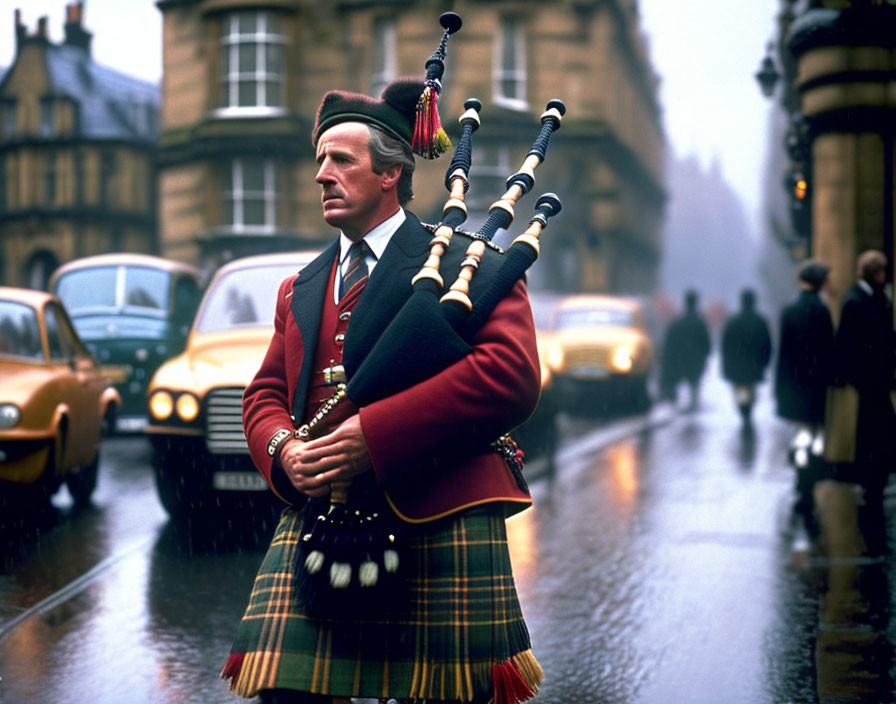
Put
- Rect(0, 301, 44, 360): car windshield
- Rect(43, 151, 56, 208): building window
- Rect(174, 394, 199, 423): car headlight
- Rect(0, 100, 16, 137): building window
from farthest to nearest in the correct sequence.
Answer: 1. Rect(0, 100, 16, 137): building window
2. Rect(43, 151, 56, 208): building window
3. Rect(0, 301, 44, 360): car windshield
4. Rect(174, 394, 199, 423): car headlight

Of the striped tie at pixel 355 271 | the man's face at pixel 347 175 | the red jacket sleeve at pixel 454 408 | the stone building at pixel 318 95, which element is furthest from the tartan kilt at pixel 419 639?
the stone building at pixel 318 95

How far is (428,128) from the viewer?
3.36 m

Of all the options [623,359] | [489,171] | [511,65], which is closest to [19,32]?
[511,65]

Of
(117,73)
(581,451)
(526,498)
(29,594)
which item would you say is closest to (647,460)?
(581,451)

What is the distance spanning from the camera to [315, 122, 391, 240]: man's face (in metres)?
3.32

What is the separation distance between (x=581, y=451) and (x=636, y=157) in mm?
35048

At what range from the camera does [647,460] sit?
14.9 m

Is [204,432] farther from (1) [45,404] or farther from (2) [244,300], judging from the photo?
(2) [244,300]

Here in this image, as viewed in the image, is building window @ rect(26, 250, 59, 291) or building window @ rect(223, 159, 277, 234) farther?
building window @ rect(26, 250, 59, 291)

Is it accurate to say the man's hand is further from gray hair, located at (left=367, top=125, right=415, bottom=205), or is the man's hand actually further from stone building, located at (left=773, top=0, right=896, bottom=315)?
stone building, located at (left=773, top=0, right=896, bottom=315)

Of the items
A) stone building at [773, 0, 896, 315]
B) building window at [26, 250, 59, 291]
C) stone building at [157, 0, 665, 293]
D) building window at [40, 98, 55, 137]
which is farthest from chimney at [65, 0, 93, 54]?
stone building at [773, 0, 896, 315]

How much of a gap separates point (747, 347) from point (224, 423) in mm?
11095

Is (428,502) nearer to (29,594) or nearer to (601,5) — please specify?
(29,594)

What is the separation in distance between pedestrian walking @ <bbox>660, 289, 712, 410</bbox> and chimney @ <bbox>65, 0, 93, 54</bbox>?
45049mm
